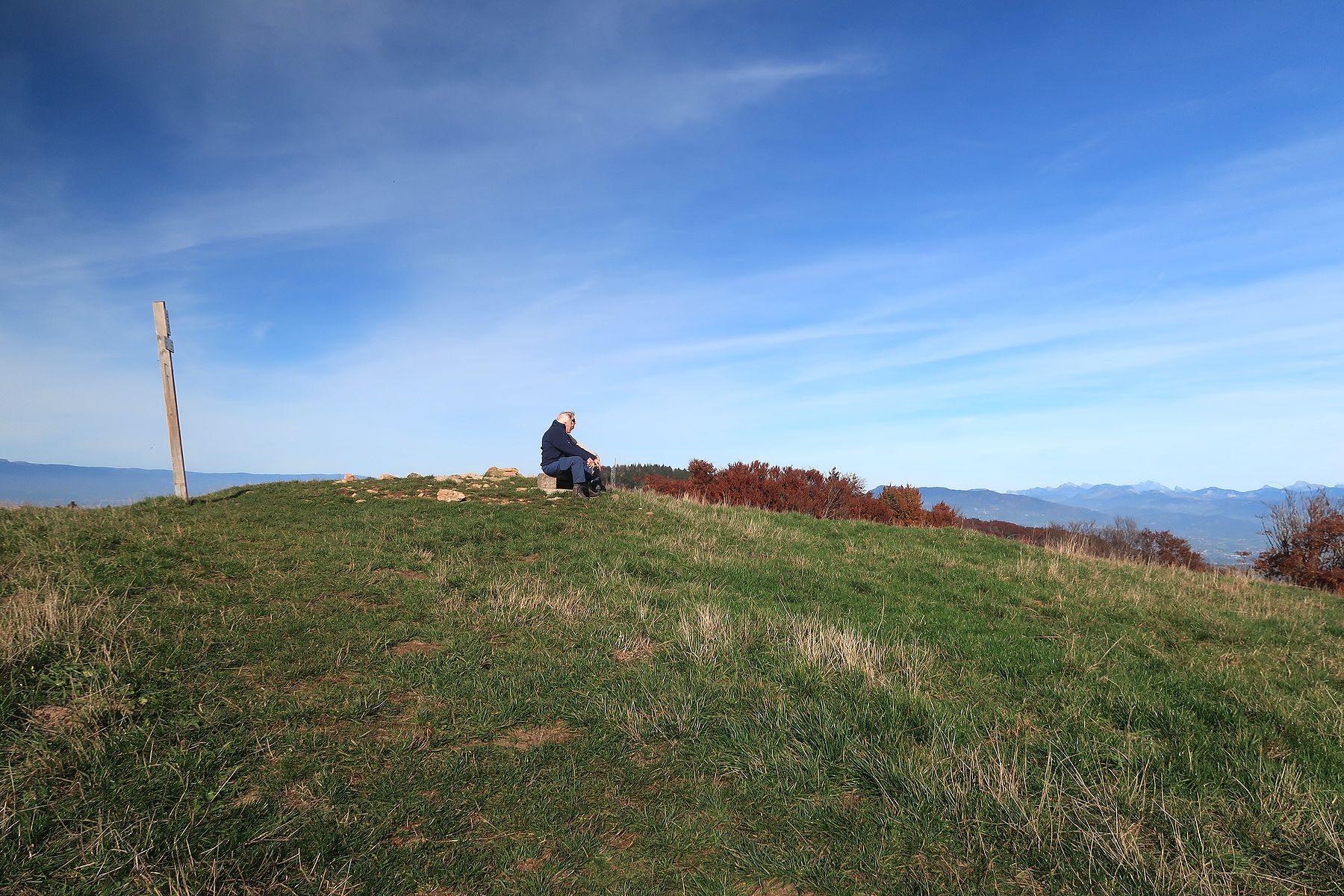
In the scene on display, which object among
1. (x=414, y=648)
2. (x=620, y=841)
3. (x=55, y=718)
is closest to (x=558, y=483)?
(x=414, y=648)

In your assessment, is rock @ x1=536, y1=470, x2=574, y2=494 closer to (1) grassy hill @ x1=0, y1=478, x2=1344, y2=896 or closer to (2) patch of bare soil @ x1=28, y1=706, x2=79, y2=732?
(1) grassy hill @ x1=0, y1=478, x2=1344, y2=896

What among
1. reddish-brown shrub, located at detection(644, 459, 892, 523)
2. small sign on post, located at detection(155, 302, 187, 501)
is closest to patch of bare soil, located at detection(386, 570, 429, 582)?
small sign on post, located at detection(155, 302, 187, 501)

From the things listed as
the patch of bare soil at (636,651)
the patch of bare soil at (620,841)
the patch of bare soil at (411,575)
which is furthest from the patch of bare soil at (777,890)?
the patch of bare soil at (411,575)

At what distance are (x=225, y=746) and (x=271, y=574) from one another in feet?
13.5

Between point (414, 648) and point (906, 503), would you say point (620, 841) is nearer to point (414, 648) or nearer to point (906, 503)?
point (414, 648)

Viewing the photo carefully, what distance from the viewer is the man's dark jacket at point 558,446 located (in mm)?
14781

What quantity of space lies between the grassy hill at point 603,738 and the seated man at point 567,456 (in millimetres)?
6068

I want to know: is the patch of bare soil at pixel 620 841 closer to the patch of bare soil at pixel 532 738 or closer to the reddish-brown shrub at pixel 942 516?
the patch of bare soil at pixel 532 738

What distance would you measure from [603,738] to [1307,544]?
3284 centimetres

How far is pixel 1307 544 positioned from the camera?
24.8 meters

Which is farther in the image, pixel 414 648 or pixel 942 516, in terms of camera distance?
pixel 942 516

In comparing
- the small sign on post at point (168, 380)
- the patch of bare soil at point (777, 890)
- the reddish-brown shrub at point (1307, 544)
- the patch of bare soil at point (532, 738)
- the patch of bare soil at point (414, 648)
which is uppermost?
the small sign on post at point (168, 380)

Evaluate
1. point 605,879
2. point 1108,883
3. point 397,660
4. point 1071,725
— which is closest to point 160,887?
point 605,879

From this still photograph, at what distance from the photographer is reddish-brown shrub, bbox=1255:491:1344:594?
24188mm
